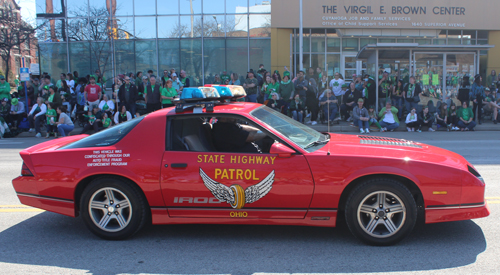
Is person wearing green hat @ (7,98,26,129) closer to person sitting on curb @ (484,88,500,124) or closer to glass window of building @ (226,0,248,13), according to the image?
glass window of building @ (226,0,248,13)

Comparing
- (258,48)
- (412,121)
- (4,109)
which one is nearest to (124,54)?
(258,48)

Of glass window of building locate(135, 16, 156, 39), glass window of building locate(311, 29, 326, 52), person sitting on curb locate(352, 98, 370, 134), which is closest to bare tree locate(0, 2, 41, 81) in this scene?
glass window of building locate(135, 16, 156, 39)

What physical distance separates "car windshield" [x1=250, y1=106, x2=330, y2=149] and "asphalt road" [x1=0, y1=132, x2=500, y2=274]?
3.26 ft

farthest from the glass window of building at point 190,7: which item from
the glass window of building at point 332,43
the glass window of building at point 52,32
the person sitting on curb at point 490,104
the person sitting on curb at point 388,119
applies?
the person sitting on curb at point 490,104

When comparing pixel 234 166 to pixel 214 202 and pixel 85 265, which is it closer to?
pixel 214 202

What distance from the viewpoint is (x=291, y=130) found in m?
4.76

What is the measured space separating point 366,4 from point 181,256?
22.0 meters

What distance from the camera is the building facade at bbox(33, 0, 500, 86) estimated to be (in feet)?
76.1

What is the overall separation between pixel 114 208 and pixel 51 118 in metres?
12.4

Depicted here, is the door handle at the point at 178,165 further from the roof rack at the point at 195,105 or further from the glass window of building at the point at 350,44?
the glass window of building at the point at 350,44

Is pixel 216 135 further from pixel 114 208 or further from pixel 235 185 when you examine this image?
pixel 114 208

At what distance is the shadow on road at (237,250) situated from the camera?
3789 mm

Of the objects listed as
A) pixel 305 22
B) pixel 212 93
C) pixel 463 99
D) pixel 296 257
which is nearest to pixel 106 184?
pixel 212 93

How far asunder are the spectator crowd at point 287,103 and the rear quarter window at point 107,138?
34.2ft
